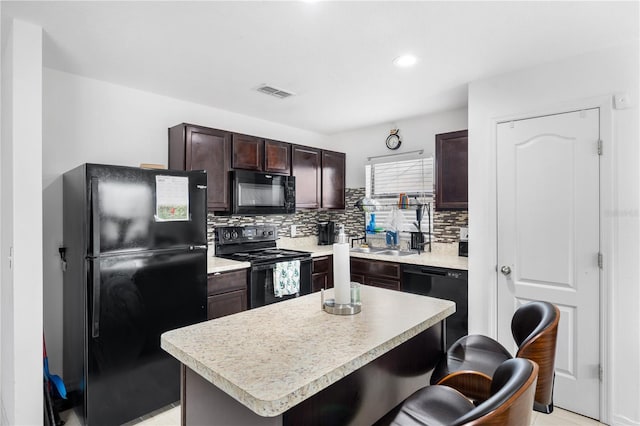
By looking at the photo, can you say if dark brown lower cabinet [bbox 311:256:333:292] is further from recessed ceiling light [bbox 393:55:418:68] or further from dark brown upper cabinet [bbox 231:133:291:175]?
recessed ceiling light [bbox 393:55:418:68]

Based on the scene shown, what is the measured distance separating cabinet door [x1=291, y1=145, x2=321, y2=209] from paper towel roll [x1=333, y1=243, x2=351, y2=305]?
256cm

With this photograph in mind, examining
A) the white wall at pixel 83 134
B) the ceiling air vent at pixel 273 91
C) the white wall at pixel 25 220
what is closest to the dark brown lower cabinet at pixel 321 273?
the ceiling air vent at pixel 273 91

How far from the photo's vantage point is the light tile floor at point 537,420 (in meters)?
2.27

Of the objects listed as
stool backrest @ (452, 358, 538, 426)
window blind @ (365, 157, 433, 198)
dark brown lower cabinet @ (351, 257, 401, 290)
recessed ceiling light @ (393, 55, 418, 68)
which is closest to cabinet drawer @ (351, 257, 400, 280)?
dark brown lower cabinet @ (351, 257, 401, 290)

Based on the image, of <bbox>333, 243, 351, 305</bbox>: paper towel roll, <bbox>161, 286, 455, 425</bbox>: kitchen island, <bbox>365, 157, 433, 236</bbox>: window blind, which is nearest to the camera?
<bbox>161, 286, 455, 425</bbox>: kitchen island

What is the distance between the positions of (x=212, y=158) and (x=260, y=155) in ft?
1.80

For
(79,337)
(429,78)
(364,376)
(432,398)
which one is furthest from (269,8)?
(79,337)

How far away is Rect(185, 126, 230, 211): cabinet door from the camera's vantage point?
308 centimetres

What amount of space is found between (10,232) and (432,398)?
8.03 feet

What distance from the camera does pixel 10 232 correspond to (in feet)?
6.76

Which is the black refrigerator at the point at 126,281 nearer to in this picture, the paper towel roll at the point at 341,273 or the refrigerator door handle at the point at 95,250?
the refrigerator door handle at the point at 95,250

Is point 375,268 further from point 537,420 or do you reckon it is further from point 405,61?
point 405,61

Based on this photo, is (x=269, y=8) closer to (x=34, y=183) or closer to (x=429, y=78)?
(x=429, y=78)

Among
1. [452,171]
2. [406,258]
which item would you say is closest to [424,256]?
[406,258]
